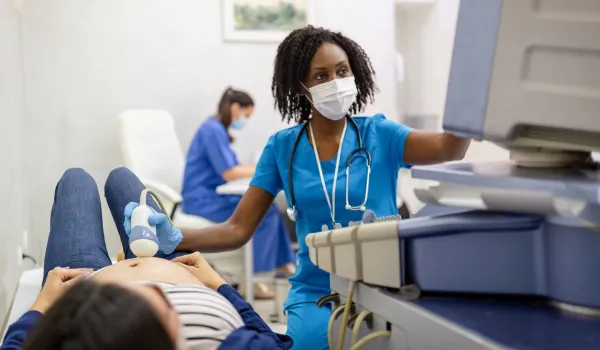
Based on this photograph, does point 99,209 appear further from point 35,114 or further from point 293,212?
point 35,114

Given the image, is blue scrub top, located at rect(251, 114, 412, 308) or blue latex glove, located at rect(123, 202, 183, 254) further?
blue scrub top, located at rect(251, 114, 412, 308)

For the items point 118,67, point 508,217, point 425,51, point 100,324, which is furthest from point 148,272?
point 425,51

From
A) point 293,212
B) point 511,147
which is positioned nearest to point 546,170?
point 511,147

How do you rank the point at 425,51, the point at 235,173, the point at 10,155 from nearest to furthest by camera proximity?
the point at 10,155 → the point at 235,173 → the point at 425,51

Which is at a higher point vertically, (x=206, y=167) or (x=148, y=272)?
(x=148, y=272)

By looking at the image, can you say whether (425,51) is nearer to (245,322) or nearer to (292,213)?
(292,213)

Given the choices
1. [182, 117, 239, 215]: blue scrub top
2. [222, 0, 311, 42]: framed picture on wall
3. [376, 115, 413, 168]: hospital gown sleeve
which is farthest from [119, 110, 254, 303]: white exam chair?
[376, 115, 413, 168]: hospital gown sleeve

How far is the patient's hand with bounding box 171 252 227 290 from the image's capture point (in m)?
1.31

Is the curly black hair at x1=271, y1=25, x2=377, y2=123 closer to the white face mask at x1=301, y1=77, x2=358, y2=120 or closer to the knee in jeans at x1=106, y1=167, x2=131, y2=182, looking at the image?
the white face mask at x1=301, y1=77, x2=358, y2=120

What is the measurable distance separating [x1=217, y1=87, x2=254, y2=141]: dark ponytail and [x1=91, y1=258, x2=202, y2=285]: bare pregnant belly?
2759mm

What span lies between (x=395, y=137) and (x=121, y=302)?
93cm

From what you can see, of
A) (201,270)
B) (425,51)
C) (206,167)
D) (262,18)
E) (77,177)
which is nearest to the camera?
(201,270)

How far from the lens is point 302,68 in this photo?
1.70 meters

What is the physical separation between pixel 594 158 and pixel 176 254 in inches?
36.2
